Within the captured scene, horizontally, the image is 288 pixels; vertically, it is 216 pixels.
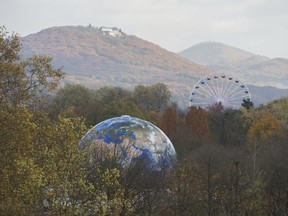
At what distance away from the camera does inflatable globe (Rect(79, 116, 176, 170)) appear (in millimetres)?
20547

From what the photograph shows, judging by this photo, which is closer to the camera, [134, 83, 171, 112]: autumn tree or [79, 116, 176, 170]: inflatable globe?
[79, 116, 176, 170]: inflatable globe

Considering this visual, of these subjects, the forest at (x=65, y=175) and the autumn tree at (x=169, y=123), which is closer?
the forest at (x=65, y=175)

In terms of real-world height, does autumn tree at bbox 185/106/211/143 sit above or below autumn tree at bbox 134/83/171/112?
below

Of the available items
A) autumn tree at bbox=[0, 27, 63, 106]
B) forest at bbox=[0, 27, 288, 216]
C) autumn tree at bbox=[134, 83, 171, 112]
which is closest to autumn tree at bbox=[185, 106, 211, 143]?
forest at bbox=[0, 27, 288, 216]

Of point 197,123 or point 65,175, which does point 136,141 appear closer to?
point 65,175

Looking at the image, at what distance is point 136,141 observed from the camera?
21984 millimetres

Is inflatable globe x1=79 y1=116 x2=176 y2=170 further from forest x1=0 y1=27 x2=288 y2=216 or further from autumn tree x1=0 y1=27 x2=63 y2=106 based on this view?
autumn tree x1=0 y1=27 x2=63 y2=106

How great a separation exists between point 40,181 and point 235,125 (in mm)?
41232

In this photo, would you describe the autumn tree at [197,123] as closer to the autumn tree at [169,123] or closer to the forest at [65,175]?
the autumn tree at [169,123]

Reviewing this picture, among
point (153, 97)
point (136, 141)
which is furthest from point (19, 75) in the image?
point (153, 97)

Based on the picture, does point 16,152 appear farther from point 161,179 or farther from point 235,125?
point 235,125

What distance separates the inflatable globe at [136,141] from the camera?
2055 cm

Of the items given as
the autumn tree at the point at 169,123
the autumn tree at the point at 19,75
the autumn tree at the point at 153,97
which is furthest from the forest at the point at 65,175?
the autumn tree at the point at 153,97

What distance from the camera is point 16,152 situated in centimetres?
1275
